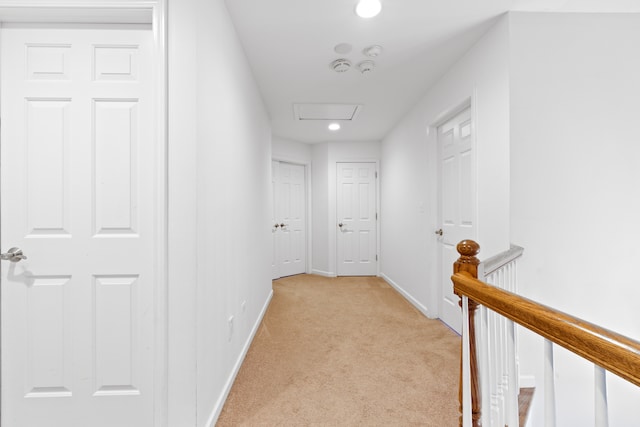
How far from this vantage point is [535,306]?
69 centimetres

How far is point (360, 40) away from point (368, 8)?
0.34 metres

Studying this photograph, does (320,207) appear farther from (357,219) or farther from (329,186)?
(357,219)

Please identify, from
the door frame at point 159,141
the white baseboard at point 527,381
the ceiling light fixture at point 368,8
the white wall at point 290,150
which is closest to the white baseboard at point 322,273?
the white wall at point 290,150

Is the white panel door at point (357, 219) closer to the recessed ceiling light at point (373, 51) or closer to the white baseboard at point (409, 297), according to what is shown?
the white baseboard at point (409, 297)

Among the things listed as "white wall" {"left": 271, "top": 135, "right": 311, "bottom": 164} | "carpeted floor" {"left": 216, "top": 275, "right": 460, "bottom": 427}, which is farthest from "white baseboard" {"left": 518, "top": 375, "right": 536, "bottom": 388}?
"white wall" {"left": 271, "top": 135, "right": 311, "bottom": 164}

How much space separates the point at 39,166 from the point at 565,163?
2888 millimetres

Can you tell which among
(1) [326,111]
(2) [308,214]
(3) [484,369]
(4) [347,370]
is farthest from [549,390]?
(2) [308,214]

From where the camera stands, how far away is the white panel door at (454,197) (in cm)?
237

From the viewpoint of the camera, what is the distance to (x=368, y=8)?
5.62 feet

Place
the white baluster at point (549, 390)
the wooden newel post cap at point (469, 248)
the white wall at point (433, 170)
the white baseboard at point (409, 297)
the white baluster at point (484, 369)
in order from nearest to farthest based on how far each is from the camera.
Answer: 1. the white baluster at point (549, 390)
2. the white baluster at point (484, 369)
3. the wooden newel post cap at point (469, 248)
4. the white wall at point (433, 170)
5. the white baseboard at point (409, 297)

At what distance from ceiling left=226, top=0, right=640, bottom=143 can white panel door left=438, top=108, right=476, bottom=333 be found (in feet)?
1.90

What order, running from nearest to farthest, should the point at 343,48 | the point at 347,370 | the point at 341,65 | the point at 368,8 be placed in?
the point at 368,8 < the point at 347,370 < the point at 343,48 < the point at 341,65

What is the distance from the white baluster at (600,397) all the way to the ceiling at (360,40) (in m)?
1.96

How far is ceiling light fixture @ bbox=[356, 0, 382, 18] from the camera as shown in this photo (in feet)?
5.50
